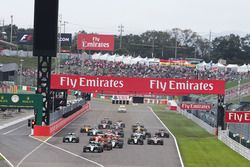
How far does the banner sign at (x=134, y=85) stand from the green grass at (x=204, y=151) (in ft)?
13.1

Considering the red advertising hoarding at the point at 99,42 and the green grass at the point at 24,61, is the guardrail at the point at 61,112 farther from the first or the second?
the green grass at the point at 24,61

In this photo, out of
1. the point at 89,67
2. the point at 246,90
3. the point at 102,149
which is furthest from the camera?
the point at 89,67

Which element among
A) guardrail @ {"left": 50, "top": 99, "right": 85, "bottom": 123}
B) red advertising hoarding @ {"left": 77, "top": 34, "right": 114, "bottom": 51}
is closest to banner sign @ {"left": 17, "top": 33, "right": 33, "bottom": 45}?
red advertising hoarding @ {"left": 77, "top": 34, "right": 114, "bottom": 51}

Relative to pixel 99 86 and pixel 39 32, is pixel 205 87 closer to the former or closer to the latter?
pixel 99 86

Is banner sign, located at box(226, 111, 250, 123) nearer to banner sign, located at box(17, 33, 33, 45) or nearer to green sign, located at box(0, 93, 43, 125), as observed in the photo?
→ green sign, located at box(0, 93, 43, 125)

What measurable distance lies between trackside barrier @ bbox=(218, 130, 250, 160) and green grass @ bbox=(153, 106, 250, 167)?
29 cm

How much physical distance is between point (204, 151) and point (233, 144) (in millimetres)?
2418

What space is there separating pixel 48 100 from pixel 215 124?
16.6m

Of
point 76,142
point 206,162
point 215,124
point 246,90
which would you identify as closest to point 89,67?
point 246,90

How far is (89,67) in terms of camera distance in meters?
126

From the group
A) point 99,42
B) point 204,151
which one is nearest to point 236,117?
point 204,151

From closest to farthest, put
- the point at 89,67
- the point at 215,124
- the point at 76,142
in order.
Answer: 1. the point at 76,142
2. the point at 215,124
3. the point at 89,67

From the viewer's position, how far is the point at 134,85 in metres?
52.6

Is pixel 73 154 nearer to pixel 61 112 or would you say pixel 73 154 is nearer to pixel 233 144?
pixel 233 144
